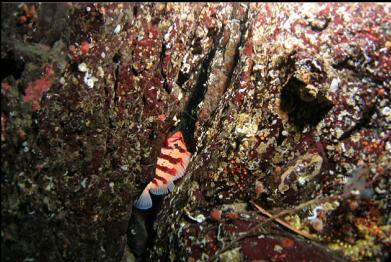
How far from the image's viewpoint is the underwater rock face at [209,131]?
120 inches

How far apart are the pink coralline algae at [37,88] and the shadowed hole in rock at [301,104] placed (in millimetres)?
2339

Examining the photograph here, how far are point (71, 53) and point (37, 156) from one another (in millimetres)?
1075

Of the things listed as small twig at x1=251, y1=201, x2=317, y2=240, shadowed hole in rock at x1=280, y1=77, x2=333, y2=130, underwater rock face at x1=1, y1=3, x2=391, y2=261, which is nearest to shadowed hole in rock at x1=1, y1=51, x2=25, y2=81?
underwater rock face at x1=1, y1=3, x2=391, y2=261

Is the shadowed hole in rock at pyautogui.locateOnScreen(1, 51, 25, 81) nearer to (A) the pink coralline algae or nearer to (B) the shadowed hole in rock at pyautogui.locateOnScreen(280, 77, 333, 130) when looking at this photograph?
(A) the pink coralline algae

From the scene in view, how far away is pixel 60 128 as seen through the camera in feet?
10.7

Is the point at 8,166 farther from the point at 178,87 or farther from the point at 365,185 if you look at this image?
the point at 365,185

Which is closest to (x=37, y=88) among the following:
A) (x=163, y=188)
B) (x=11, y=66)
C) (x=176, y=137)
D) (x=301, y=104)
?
(x=11, y=66)

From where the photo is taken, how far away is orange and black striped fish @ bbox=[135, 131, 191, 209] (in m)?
4.05

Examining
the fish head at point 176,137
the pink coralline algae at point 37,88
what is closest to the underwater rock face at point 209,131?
the pink coralline algae at point 37,88

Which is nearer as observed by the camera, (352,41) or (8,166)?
(8,166)

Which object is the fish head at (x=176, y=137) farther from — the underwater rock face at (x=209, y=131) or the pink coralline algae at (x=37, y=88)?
the pink coralline algae at (x=37, y=88)

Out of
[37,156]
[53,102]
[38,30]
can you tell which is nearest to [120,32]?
[38,30]

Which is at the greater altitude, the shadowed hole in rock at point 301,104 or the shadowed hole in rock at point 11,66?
the shadowed hole in rock at point 301,104

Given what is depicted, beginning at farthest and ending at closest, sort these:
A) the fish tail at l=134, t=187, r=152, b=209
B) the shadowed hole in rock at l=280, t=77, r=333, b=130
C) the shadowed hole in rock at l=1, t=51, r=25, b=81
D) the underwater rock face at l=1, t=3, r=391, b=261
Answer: the fish tail at l=134, t=187, r=152, b=209
the shadowed hole in rock at l=280, t=77, r=333, b=130
the underwater rock face at l=1, t=3, r=391, b=261
the shadowed hole in rock at l=1, t=51, r=25, b=81
